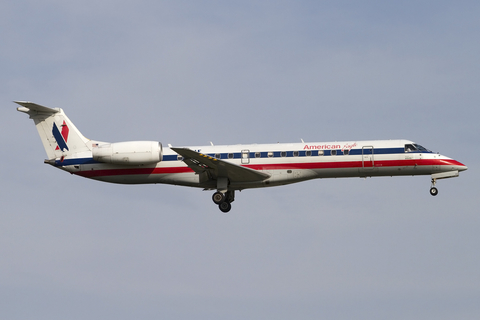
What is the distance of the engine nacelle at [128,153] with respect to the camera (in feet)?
89.8

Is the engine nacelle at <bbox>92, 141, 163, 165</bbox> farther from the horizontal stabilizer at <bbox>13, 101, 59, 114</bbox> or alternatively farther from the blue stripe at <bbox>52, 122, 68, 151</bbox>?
the horizontal stabilizer at <bbox>13, 101, 59, 114</bbox>

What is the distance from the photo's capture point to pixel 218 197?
27.8m

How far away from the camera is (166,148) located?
2892 centimetres

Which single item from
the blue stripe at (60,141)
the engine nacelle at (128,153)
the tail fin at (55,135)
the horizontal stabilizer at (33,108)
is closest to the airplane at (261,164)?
the engine nacelle at (128,153)

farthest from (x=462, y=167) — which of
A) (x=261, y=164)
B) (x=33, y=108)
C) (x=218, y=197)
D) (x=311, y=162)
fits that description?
(x=33, y=108)

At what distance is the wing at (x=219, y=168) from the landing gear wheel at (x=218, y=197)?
86 centimetres

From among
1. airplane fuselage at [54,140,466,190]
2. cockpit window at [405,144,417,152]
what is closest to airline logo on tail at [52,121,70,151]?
airplane fuselage at [54,140,466,190]

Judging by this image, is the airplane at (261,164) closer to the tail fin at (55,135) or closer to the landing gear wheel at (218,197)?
the landing gear wheel at (218,197)

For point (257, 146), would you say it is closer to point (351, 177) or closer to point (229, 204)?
point (229, 204)

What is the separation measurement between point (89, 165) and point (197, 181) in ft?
19.0

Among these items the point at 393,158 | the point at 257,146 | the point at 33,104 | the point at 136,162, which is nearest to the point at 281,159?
the point at 257,146

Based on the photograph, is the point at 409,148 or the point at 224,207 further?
the point at 224,207

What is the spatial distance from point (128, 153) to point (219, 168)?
4.65 metres

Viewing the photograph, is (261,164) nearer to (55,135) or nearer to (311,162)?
(311,162)
